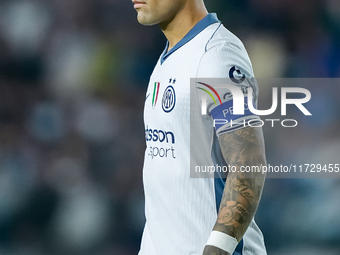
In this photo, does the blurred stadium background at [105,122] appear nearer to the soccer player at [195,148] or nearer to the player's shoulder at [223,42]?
the soccer player at [195,148]

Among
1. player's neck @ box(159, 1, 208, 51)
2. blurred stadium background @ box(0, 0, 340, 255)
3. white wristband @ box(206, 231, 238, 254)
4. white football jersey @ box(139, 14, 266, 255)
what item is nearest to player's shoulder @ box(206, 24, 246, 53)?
white football jersey @ box(139, 14, 266, 255)

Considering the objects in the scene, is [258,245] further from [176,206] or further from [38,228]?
[38,228]

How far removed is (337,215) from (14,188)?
2280 mm

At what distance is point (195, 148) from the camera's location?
1190mm

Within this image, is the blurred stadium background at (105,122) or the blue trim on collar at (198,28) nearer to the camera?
the blue trim on collar at (198,28)

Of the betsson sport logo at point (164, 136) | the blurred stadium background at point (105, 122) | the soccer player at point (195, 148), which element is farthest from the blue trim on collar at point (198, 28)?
the blurred stadium background at point (105, 122)

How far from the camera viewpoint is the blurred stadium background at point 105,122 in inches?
120

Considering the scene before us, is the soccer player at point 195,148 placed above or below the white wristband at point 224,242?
above

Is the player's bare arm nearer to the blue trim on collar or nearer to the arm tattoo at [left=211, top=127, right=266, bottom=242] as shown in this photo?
the arm tattoo at [left=211, top=127, right=266, bottom=242]

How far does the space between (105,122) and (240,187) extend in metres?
2.25

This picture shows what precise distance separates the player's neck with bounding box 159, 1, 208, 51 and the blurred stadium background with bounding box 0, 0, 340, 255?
6.03 feet

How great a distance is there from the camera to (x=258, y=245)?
1219mm

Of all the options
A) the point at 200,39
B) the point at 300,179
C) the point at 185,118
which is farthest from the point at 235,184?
the point at 300,179

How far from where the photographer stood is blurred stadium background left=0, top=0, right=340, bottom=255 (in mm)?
3047
